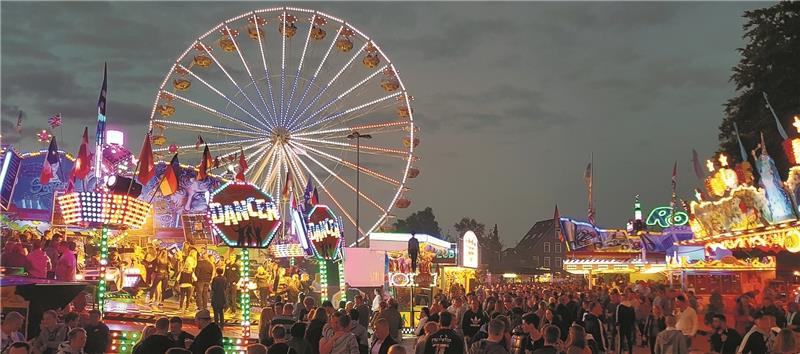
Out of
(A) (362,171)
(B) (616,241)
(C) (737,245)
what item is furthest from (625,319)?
(B) (616,241)

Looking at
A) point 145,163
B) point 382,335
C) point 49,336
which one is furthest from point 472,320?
point 145,163

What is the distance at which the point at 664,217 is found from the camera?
4538cm

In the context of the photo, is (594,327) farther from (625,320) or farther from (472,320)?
(625,320)

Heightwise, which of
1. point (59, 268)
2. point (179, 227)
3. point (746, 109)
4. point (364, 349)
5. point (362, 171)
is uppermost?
point (746, 109)

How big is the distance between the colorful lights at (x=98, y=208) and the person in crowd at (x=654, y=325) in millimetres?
10566

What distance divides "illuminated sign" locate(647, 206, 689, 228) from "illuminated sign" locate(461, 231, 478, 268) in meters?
10.0

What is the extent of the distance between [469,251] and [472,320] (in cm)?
2528

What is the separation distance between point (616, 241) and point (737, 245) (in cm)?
1329

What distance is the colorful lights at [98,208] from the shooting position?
56.9 ft

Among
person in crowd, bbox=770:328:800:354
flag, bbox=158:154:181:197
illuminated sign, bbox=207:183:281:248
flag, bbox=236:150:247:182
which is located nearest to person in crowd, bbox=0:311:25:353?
illuminated sign, bbox=207:183:281:248

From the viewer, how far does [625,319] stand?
58.0ft

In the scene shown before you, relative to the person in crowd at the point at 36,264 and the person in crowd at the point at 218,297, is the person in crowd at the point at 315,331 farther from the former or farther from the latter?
the person in crowd at the point at 218,297

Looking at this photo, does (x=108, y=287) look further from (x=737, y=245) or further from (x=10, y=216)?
(x=737, y=245)

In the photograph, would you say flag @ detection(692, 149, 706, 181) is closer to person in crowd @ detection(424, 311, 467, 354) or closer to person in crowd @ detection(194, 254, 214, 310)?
person in crowd @ detection(194, 254, 214, 310)
